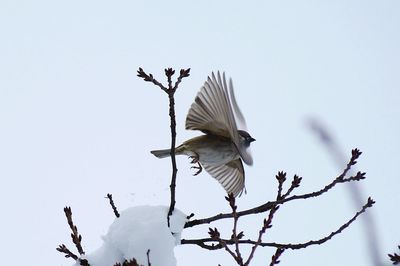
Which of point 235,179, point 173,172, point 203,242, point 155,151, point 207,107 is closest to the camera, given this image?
point 173,172

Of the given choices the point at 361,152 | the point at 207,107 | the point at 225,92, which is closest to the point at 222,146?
the point at 207,107

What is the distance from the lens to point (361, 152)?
4457 millimetres

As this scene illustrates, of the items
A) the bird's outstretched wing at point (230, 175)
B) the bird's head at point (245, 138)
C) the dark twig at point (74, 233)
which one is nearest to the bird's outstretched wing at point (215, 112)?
the bird's head at point (245, 138)

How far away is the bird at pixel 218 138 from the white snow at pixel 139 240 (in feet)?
6.28

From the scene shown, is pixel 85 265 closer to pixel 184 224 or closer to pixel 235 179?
pixel 184 224

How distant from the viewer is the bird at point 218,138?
5.86m

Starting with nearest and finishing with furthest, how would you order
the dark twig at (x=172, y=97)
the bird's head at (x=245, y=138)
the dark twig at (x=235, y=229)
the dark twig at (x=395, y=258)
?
the dark twig at (x=395, y=258), the dark twig at (x=235, y=229), the dark twig at (x=172, y=97), the bird's head at (x=245, y=138)

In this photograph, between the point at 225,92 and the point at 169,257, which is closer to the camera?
the point at 169,257

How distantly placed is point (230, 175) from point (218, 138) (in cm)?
100

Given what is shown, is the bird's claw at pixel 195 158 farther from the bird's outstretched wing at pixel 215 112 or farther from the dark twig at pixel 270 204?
the dark twig at pixel 270 204

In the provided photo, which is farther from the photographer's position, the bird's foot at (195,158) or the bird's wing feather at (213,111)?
the bird's foot at (195,158)

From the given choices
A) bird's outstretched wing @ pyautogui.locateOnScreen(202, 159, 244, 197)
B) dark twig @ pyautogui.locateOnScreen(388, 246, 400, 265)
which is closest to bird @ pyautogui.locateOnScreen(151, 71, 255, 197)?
bird's outstretched wing @ pyautogui.locateOnScreen(202, 159, 244, 197)

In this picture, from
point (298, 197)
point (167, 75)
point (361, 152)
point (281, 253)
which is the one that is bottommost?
point (281, 253)

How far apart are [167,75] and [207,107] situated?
8.06ft
